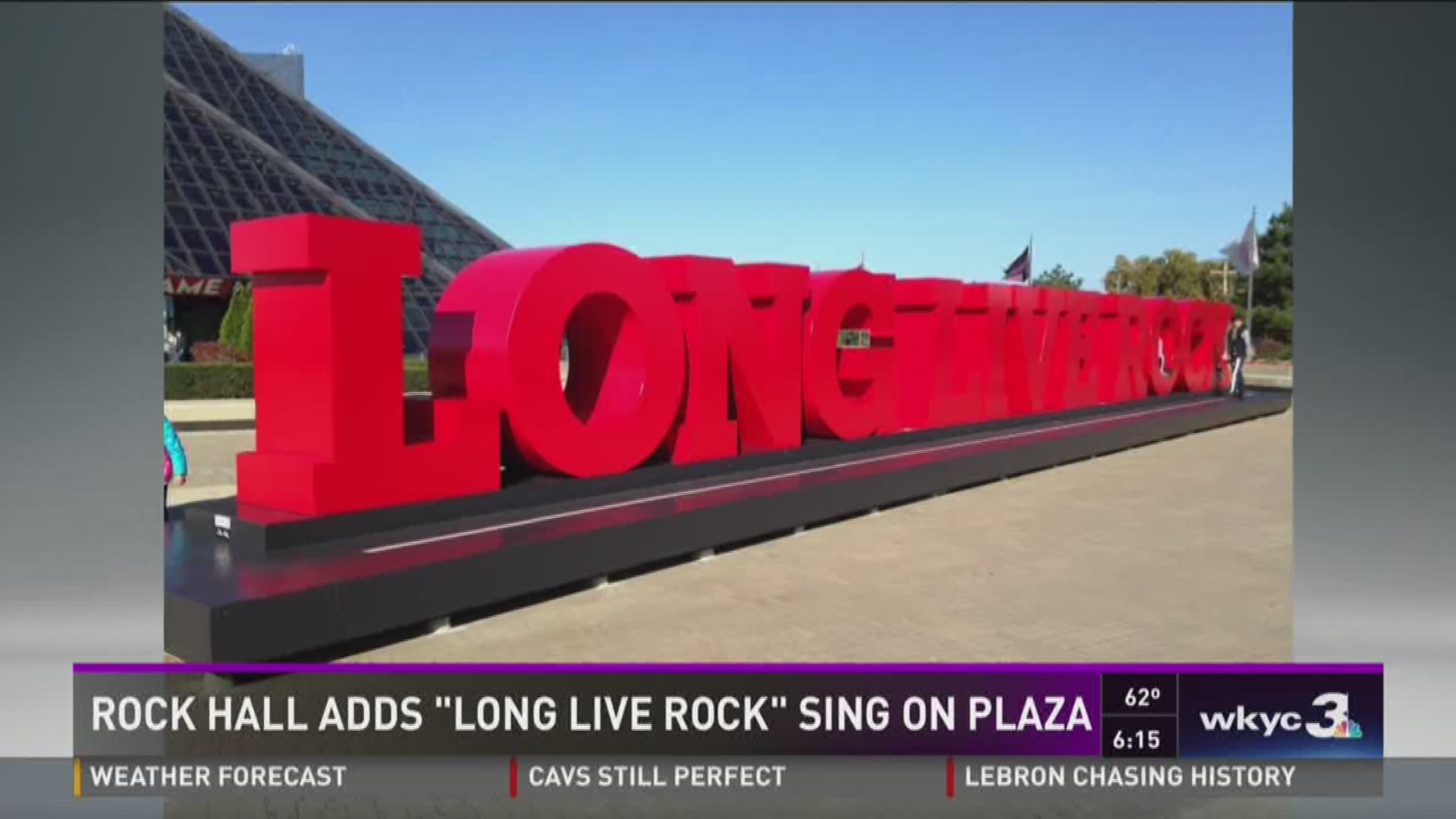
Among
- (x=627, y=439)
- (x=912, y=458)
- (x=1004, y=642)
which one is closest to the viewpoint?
(x=1004, y=642)

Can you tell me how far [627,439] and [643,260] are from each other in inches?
63.9

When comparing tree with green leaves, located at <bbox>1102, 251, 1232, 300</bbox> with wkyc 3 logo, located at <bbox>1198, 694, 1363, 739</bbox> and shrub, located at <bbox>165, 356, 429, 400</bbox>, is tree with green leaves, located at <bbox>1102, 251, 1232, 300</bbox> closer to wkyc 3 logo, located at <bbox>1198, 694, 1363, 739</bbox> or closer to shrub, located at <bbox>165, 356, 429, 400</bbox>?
shrub, located at <bbox>165, 356, 429, 400</bbox>

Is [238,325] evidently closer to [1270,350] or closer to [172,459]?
[172,459]

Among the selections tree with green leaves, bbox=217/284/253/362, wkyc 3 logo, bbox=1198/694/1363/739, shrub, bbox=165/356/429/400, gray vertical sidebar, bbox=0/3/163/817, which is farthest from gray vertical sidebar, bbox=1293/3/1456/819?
tree with green leaves, bbox=217/284/253/362

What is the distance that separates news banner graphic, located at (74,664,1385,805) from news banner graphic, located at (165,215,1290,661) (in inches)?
56.2

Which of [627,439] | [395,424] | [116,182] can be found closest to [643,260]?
[627,439]

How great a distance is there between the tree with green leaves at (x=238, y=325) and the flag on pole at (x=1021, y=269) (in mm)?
23029

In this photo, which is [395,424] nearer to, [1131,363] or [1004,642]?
[1004,642]

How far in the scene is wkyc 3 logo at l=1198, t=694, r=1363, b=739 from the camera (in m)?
3.74

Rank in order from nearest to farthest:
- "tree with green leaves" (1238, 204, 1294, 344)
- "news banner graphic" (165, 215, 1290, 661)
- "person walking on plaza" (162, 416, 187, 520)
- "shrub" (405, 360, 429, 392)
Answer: "news banner graphic" (165, 215, 1290, 661) → "person walking on plaza" (162, 416, 187, 520) → "shrub" (405, 360, 429, 392) → "tree with green leaves" (1238, 204, 1294, 344)

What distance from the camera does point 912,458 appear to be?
11453mm

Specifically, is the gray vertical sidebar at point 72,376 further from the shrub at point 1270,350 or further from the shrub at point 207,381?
the shrub at point 1270,350

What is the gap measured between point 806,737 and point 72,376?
10.2 ft

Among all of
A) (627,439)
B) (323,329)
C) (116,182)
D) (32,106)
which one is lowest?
(627,439)
